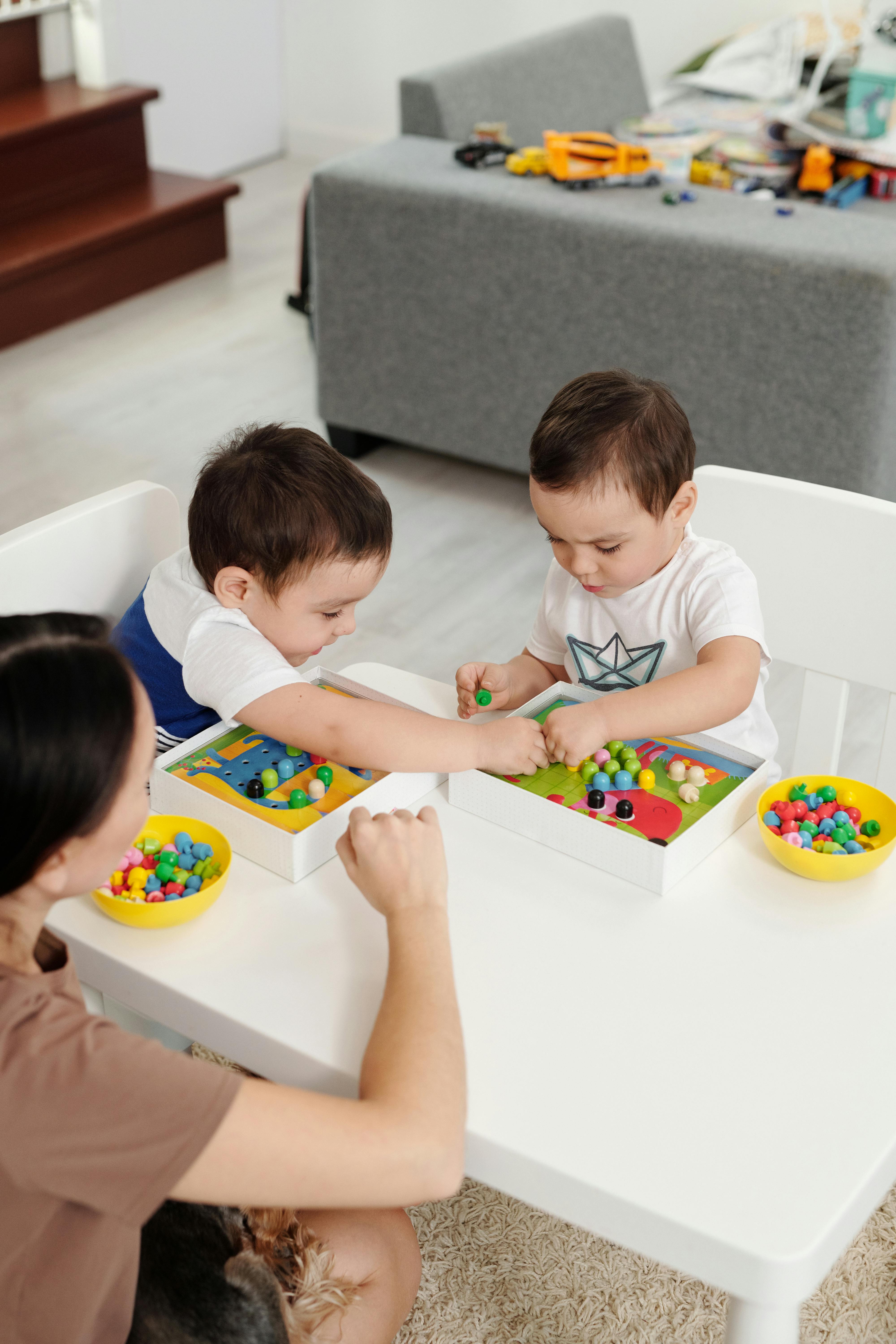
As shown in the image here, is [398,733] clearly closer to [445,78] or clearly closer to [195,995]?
[195,995]

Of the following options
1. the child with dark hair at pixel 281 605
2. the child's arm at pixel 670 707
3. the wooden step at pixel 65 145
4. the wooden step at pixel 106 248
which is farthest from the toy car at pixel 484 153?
the child's arm at pixel 670 707

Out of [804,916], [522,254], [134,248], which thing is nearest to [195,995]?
[804,916]

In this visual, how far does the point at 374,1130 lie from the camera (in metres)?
0.71

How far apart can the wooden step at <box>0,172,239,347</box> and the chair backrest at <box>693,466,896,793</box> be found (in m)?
2.84

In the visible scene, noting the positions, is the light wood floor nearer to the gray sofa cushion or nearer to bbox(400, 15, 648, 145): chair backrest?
the gray sofa cushion

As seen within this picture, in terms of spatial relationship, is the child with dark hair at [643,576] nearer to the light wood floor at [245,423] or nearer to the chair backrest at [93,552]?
the chair backrest at [93,552]

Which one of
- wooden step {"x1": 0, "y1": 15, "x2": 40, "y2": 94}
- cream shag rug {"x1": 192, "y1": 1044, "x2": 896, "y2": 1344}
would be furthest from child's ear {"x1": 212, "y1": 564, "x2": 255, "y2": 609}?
wooden step {"x1": 0, "y1": 15, "x2": 40, "y2": 94}

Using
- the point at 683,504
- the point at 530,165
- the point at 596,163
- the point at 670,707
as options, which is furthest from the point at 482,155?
the point at 670,707

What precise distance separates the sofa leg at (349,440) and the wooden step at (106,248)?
3.83 feet

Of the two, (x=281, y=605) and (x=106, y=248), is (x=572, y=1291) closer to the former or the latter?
(x=281, y=605)

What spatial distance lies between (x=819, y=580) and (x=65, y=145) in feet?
11.3

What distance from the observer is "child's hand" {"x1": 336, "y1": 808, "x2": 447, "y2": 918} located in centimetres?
87

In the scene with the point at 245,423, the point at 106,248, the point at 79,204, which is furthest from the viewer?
the point at 79,204

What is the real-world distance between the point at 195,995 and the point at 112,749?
0.72 ft
